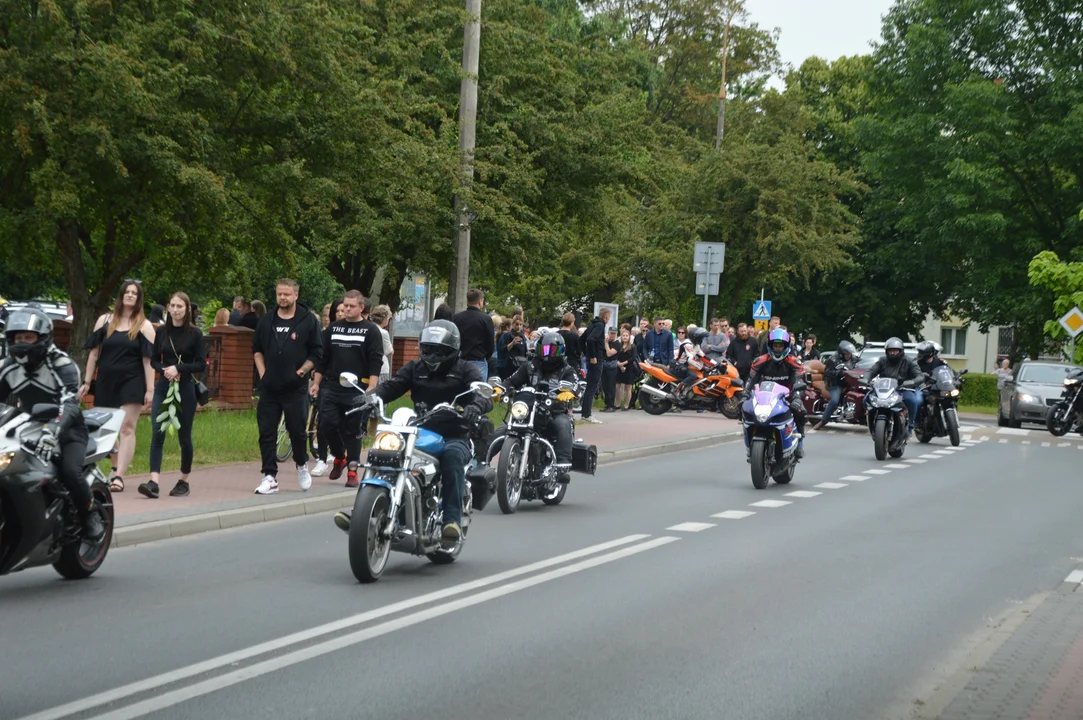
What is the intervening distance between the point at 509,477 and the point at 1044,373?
24418 mm

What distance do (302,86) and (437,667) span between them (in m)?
16.4

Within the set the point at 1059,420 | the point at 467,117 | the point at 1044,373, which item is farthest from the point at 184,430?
the point at 1044,373

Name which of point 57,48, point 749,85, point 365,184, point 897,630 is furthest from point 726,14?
point 897,630

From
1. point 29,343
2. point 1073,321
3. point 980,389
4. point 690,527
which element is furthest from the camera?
point 980,389

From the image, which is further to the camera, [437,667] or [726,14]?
[726,14]

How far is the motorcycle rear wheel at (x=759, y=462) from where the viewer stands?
16828 mm

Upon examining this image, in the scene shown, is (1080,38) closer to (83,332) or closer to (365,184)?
(365,184)

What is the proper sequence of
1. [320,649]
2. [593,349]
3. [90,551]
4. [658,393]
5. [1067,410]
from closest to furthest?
1. [320,649]
2. [90,551]
3. [593,349]
4. [658,393]
5. [1067,410]

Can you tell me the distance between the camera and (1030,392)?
34.2m

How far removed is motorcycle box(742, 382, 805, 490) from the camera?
16859 millimetres

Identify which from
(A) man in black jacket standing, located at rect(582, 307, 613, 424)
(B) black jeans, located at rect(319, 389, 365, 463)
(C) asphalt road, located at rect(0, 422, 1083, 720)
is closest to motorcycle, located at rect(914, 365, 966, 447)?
(A) man in black jacket standing, located at rect(582, 307, 613, 424)

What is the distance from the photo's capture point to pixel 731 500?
51.3 feet

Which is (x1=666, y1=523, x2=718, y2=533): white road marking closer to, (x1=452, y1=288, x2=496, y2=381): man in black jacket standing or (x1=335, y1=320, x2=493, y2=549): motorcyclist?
(x1=335, y1=320, x2=493, y2=549): motorcyclist

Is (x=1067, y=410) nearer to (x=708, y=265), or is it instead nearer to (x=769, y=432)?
(x=708, y=265)
